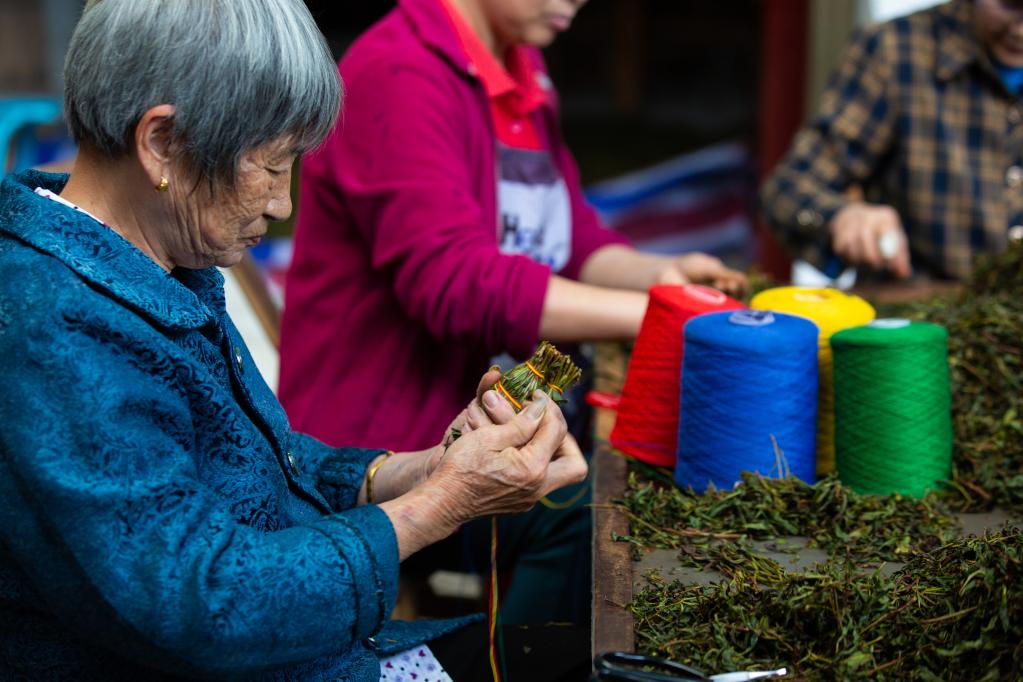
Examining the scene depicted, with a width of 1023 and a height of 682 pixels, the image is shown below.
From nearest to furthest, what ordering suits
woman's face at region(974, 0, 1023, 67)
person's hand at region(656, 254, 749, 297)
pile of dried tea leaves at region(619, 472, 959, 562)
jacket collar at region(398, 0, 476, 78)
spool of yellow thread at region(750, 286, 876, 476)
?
pile of dried tea leaves at region(619, 472, 959, 562) → spool of yellow thread at region(750, 286, 876, 476) → jacket collar at region(398, 0, 476, 78) → person's hand at region(656, 254, 749, 297) → woman's face at region(974, 0, 1023, 67)

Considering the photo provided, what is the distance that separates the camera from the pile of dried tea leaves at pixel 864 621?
4.26 ft

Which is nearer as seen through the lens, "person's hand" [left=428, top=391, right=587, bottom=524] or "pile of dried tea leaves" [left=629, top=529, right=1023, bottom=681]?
"pile of dried tea leaves" [left=629, top=529, right=1023, bottom=681]

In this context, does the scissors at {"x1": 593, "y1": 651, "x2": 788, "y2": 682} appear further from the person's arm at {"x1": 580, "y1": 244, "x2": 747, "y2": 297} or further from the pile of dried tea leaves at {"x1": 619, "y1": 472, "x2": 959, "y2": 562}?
the person's arm at {"x1": 580, "y1": 244, "x2": 747, "y2": 297}

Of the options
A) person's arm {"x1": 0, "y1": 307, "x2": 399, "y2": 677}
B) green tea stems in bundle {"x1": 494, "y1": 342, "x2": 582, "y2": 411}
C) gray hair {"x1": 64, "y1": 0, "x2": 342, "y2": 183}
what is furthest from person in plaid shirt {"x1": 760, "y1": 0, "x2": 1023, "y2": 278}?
person's arm {"x1": 0, "y1": 307, "x2": 399, "y2": 677}

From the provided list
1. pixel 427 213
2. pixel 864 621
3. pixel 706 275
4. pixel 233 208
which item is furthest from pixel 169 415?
pixel 706 275

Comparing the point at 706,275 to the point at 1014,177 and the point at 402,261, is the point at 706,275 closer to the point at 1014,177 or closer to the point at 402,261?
the point at 402,261

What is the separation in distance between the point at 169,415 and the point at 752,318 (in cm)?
89

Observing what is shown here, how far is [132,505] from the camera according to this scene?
1177mm

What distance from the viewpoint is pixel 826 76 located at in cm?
495

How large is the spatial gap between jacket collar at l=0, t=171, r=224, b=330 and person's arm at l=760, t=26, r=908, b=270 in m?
2.23

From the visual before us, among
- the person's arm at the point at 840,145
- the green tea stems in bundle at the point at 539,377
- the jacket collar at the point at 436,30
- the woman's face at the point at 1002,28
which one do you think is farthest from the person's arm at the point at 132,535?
the woman's face at the point at 1002,28

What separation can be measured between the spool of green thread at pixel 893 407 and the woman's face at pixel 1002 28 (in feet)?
5.33

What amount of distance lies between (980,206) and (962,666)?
7.14 ft

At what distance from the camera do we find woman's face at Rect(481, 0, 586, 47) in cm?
232
